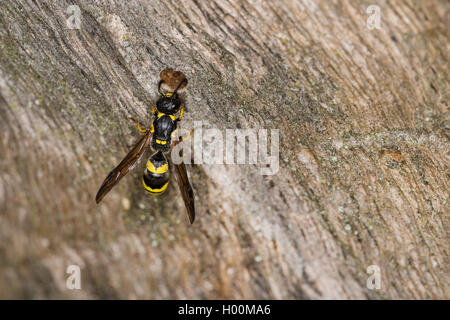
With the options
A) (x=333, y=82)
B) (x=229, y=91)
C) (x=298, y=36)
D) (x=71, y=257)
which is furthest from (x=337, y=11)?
(x=71, y=257)

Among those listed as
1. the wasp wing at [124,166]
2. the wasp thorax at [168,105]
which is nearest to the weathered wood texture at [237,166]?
the wasp wing at [124,166]

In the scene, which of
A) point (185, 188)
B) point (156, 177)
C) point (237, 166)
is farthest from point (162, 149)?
point (237, 166)

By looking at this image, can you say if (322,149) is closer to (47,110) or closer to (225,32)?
(225,32)

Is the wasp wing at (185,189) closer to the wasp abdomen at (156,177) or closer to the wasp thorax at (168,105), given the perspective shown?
the wasp abdomen at (156,177)

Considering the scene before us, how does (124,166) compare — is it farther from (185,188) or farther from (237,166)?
(237,166)

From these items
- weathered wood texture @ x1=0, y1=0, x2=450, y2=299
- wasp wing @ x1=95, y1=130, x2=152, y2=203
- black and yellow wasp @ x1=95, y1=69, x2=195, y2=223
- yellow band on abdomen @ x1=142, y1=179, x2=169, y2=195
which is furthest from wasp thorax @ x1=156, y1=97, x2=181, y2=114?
yellow band on abdomen @ x1=142, y1=179, x2=169, y2=195

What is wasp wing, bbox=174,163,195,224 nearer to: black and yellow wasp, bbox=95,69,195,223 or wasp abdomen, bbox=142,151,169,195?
black and yellow wasp, bbox=95,69,195,223
